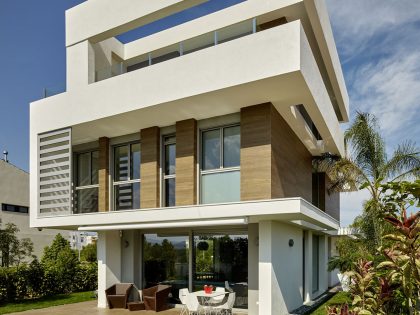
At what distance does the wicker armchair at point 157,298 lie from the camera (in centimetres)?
1452

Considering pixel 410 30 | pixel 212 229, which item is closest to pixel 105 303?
pixel 212 229

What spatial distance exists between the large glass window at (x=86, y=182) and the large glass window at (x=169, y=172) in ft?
12.1

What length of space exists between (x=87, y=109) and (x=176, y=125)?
11.1 feet

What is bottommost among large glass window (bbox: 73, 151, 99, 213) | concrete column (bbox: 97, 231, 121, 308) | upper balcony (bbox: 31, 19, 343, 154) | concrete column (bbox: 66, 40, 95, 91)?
concrete column (bbox: 97, 231, 121, 308)

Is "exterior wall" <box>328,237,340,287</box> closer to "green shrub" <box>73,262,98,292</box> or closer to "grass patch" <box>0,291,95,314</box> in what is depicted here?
"green shrub" <box>73,262,98,292</box>

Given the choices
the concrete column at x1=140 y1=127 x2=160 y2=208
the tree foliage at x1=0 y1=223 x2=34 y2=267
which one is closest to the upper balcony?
the concrete column at x1=140 y1=127 x2=160 y2=208

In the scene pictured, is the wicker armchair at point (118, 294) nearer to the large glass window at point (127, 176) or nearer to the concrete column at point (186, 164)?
the large glass window at point (127, 176)

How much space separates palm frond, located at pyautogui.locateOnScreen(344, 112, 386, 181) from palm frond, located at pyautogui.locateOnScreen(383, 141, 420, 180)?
1.14 ft

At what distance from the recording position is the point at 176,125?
14.6m

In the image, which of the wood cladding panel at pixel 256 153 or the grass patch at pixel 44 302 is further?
the grass patch at pixel 44 302

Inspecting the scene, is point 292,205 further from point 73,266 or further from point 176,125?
point 73,266

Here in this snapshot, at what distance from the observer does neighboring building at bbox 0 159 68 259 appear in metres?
30.2

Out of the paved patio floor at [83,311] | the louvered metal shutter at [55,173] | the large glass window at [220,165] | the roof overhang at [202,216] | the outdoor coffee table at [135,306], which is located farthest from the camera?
the louvered metal shutter at [55,173]

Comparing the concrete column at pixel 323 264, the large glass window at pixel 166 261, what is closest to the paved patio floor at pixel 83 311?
the large glass window at pixel 166 261
